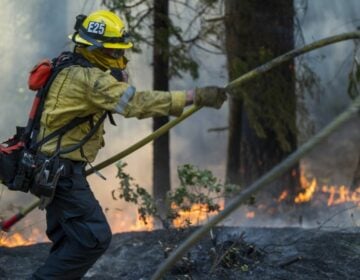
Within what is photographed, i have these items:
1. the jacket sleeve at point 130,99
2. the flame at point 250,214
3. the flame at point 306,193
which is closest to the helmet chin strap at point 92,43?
the jacket sleeve at point 130,99

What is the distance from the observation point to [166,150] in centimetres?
1106

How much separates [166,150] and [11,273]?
513 centimetres

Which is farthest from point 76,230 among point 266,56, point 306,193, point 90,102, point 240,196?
point 306,193

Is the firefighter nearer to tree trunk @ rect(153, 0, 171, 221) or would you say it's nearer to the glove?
the glove

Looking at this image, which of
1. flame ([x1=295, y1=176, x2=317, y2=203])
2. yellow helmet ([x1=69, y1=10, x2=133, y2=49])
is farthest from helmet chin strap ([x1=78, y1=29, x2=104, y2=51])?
flame ([x1=295, y1=176, x2=317, y2=203])

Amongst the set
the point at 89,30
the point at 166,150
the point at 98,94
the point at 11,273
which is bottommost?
the point at 11,273

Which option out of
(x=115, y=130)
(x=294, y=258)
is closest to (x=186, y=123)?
(x=115, y=130)

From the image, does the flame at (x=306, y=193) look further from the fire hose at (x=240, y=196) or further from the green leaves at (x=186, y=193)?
the fire hose at (x=240, y=196)

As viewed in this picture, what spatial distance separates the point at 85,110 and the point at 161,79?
Answer: 5.74 metres

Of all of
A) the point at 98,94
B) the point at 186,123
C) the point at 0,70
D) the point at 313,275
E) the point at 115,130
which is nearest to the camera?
the point at 98,94

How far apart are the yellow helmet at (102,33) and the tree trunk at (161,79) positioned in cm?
392

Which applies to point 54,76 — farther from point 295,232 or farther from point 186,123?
point 186,123

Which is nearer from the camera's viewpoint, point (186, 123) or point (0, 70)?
point (0, 70)

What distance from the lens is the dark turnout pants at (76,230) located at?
4703mm
